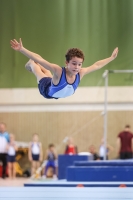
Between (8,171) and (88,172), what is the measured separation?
200 inches

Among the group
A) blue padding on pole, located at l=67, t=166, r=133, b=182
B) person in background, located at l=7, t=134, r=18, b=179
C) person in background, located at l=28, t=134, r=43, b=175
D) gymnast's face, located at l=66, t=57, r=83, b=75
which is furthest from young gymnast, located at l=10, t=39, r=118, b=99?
person in background, located at l=28, t=134, r=43, b=175

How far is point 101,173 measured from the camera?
7.58 metres

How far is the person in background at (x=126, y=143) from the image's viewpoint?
11.6 m

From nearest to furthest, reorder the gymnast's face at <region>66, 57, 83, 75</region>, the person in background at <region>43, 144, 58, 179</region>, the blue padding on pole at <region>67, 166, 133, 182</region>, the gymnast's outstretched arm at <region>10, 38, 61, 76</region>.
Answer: the gymnast's outstretched arm at <region>10, 38, 61, 76</region>, the gymnast's face at <region>66, 57, 83, 75</region>, the blue padding on pole at <region>67, 166, 133, 182</region>, the person in background at <region>43, 144, 58, 179</region>

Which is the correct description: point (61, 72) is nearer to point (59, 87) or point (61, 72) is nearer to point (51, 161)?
point (59, 87)

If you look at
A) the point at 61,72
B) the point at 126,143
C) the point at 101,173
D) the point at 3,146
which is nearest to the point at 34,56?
the point at 61,72

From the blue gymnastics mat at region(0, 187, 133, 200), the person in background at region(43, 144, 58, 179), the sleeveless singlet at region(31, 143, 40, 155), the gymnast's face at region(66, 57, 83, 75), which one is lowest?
the blue gymnastics mat at region(0, 187, 133, 200)

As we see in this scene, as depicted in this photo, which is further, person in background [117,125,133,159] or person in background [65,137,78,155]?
person in background [65,137,78,155]

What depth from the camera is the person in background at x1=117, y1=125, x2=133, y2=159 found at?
11633mm

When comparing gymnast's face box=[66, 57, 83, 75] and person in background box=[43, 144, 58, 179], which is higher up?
gymnast's face box=[66, 57, 83, 75]

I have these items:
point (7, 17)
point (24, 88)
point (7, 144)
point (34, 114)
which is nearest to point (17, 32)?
point (7, 17)

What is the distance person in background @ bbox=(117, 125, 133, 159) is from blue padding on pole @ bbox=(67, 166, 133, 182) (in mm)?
4155

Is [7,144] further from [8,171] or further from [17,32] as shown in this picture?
[17,32]

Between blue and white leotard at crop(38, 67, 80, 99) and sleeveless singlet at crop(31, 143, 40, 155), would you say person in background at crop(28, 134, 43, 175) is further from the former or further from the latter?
blue and white leotard at crop(38, 67, 80, 99)
